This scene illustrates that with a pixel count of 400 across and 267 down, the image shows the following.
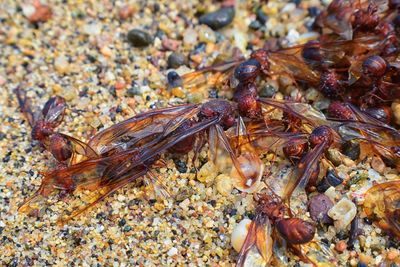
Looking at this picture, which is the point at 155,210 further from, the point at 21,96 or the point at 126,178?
the point at 21,96

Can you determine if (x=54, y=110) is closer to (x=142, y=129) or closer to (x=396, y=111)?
(x=142, y=129)

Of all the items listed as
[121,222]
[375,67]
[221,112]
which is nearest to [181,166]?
[221,112]

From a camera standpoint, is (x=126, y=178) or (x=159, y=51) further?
(x=159, y=51)

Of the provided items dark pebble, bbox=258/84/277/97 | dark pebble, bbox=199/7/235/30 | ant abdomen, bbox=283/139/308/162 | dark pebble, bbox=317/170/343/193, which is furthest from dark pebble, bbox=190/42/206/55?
dark pebble, bbox=317/170/343/193

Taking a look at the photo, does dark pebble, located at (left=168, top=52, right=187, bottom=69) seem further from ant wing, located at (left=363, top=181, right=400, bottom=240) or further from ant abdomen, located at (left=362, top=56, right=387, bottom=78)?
ant wing, located at (left=363, top=181, right=400, bottom=240)

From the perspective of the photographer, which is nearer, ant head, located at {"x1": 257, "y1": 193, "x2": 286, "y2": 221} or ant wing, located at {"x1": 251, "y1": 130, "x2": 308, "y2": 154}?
ant head, located at {"x1": 257, "y1": 193, "x2": 286, "y2": 221}

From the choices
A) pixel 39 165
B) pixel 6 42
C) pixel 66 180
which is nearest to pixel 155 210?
pixel 66 180

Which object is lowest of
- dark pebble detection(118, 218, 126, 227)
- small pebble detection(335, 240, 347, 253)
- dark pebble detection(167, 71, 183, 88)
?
small pebble detection(335, 240, 347, 253)

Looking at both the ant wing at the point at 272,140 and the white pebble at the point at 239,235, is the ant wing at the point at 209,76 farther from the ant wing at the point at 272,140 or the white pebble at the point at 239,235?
the white pebble at the point at 239,235
